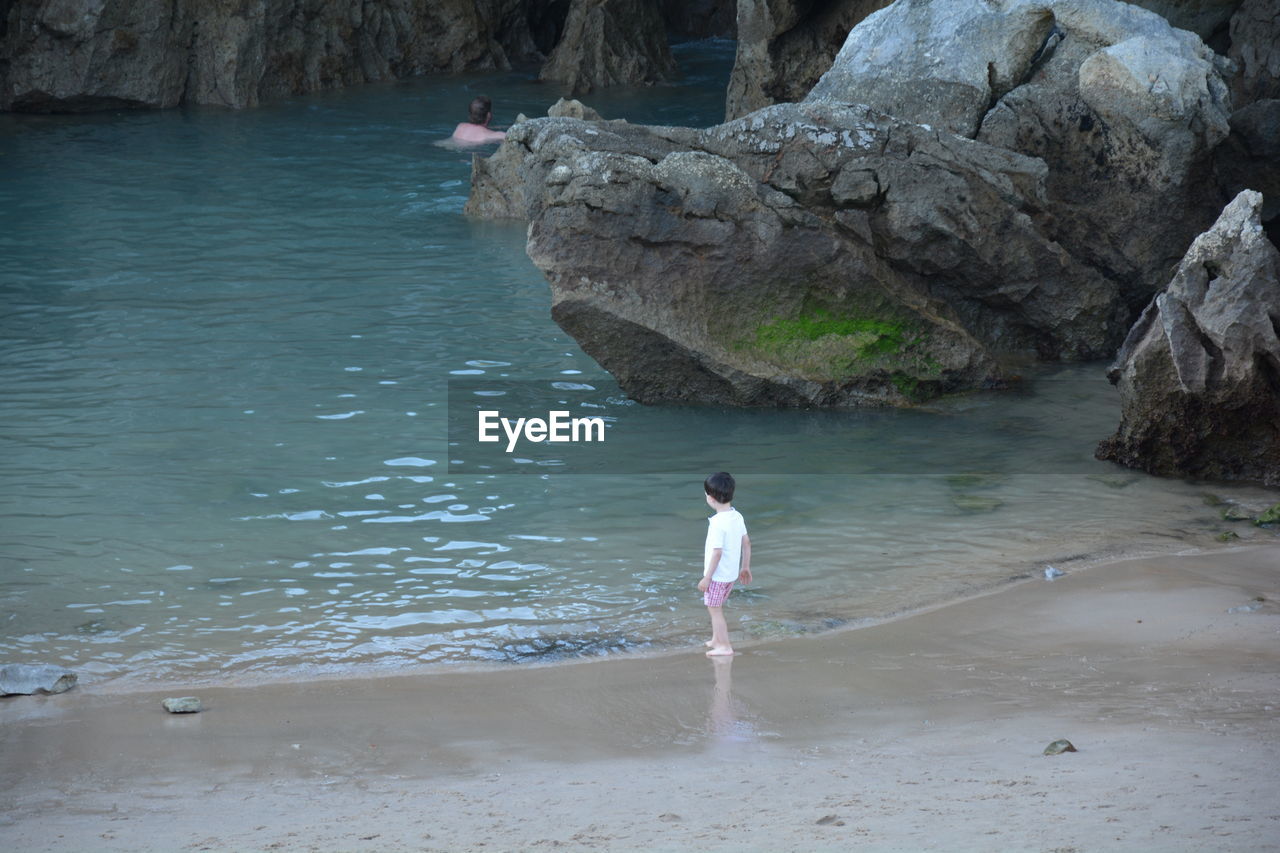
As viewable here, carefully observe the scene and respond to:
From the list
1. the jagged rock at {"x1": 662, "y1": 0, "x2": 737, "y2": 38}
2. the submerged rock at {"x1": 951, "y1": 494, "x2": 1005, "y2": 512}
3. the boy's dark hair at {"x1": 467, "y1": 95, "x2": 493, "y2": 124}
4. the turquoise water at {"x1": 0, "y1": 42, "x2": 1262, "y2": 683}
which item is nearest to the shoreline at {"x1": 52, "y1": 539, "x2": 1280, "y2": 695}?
the turquoise water at {"x1": 0, "y1": 42, "x2": 1262, "y2": 683}

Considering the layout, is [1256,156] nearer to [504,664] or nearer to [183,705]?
[504,664]

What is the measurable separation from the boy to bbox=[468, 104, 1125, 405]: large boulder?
3.56 meters

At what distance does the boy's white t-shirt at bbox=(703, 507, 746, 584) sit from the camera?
630 centimetres

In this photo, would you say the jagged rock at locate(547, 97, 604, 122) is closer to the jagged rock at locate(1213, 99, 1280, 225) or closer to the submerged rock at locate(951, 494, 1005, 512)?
the jagged rock at locate(1213, 99, 1280, 225)

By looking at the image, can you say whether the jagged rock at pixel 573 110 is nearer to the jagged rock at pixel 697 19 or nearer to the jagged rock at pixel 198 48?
the jagged rock at pixel 198 48

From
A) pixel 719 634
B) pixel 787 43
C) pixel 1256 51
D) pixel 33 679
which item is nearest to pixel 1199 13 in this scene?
pixel 1256 51

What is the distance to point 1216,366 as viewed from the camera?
27.8ft

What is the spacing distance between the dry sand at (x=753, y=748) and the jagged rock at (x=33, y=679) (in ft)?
0.32

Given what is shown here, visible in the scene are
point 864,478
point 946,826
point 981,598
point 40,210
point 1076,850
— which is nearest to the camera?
point 1076,850

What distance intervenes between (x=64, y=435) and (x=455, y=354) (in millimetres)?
3085

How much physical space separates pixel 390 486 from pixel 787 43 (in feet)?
36.8

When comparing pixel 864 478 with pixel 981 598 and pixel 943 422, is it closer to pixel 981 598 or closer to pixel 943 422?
pixel 943 422

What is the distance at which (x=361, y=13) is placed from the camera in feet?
81.3

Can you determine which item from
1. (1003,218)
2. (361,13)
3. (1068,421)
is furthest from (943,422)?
(361,13)
